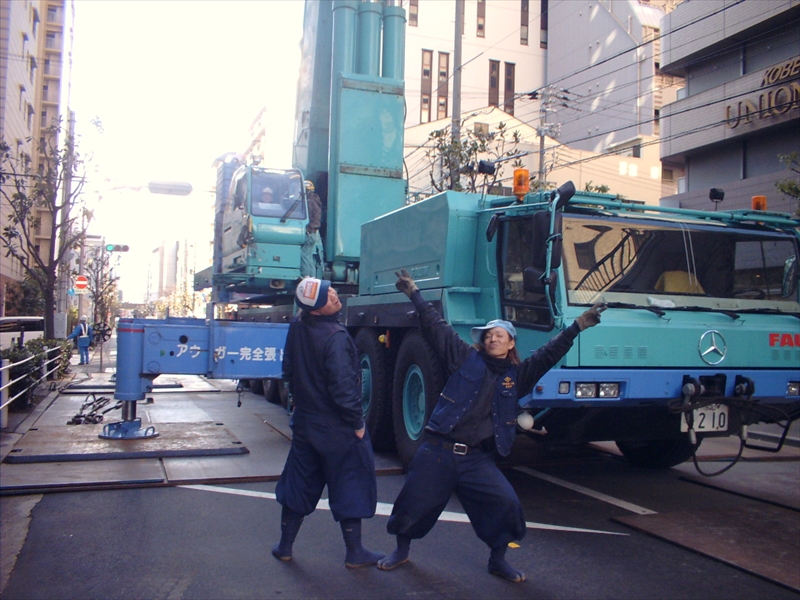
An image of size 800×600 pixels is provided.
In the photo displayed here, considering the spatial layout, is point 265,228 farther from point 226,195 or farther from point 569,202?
point 569,202

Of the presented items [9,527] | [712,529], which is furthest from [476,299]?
[9,527]

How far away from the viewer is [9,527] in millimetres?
5539

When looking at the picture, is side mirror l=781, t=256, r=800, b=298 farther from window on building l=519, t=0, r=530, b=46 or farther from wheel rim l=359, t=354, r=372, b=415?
window on building l=519, t=0, r=530, b=46

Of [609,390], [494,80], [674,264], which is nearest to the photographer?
[609,390]

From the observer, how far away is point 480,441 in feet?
14.7

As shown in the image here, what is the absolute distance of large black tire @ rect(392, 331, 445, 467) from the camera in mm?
7204

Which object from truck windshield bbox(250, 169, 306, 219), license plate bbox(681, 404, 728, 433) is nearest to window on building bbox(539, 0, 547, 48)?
truck windshield bbox(250, 169, 306, 219)

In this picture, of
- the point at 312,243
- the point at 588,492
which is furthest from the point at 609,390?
the point at 312,243

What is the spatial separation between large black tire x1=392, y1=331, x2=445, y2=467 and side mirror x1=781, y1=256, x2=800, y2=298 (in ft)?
10.5

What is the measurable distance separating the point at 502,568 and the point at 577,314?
83.3 inches

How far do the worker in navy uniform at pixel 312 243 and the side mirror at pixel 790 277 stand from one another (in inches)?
253

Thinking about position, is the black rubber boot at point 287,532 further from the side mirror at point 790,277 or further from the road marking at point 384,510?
the side mirror at point 790,277

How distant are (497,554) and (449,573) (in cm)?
36

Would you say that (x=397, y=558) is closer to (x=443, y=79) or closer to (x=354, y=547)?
(x=354, y=547)
